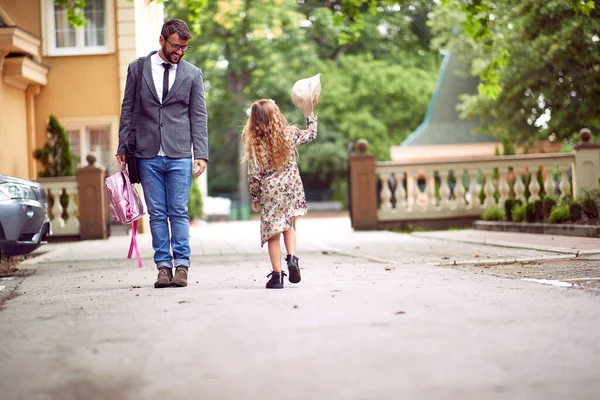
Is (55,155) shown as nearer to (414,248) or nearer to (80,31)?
(80,31)

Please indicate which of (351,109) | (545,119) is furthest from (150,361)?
(351,109)

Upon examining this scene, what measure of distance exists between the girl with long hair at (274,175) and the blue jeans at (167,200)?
0.62 metres

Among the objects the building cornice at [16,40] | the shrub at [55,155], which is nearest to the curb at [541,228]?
the shrub at [55,155]

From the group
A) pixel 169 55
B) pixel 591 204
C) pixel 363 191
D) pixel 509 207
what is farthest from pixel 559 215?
pixel 169 55

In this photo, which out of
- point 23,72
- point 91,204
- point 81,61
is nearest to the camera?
point 91,204

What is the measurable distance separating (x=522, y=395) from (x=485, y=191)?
1607cm

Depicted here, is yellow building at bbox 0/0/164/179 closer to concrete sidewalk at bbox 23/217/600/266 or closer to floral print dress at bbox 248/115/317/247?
concrete sidewalk at bbox 23/217/600/266

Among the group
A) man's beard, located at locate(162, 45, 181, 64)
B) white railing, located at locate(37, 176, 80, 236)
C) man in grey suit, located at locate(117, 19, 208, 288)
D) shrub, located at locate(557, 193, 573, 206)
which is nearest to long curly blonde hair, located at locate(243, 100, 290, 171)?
man in grey suit, located at locate(117, 19, 208, 288)

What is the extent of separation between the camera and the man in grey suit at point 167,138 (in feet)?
25.8

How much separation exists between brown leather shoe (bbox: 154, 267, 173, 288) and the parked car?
2.47m

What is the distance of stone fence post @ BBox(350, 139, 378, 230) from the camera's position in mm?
19359

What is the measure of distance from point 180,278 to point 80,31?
638 inches

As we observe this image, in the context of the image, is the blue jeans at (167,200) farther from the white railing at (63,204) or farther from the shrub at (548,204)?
the white railing at (63,204)

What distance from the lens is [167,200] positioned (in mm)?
8055
